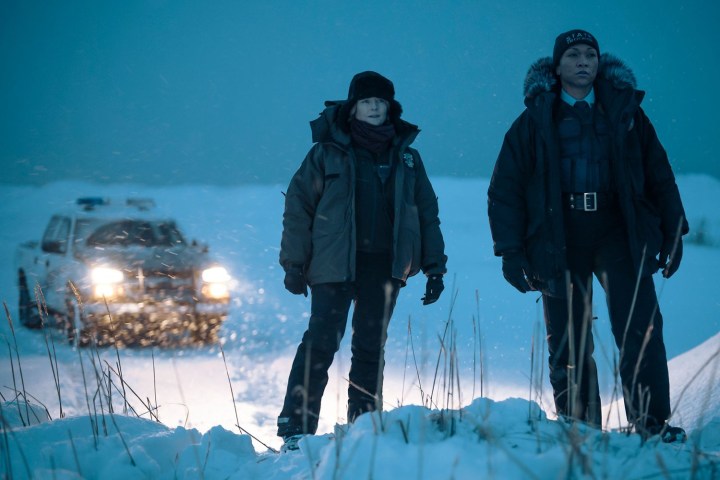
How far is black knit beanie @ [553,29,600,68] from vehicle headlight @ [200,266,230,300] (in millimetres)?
4671

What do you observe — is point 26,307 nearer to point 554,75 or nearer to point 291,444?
point 291,444

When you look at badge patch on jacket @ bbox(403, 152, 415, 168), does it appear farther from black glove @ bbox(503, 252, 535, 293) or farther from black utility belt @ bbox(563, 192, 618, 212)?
black utility belt @ bbox(563, 192, 618, 212)

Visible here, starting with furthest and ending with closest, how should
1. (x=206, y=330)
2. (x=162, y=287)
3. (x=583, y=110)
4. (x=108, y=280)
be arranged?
(x=206, y=330) → (x=162, y=287) → (x=108, y=280) → (x=583, y=110)

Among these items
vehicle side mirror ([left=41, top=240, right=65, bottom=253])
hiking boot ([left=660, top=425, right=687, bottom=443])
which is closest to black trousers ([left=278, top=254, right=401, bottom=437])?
hiking boot ([left=660, top=425, right=687, bottom=443])

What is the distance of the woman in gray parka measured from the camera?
9.97ft

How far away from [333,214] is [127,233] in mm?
4835

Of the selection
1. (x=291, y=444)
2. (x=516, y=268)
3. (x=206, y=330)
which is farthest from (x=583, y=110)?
(x=206, y=330)

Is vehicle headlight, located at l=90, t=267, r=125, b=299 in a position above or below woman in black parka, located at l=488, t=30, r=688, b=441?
below

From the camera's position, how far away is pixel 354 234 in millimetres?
3062

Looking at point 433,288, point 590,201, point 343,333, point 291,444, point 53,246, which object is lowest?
point 291,444

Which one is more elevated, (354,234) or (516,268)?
(354,234)

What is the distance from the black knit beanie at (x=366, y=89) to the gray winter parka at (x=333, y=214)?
0.20 ft

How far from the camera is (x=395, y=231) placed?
10.3 ft

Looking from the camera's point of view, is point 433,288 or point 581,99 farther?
point 433,288
